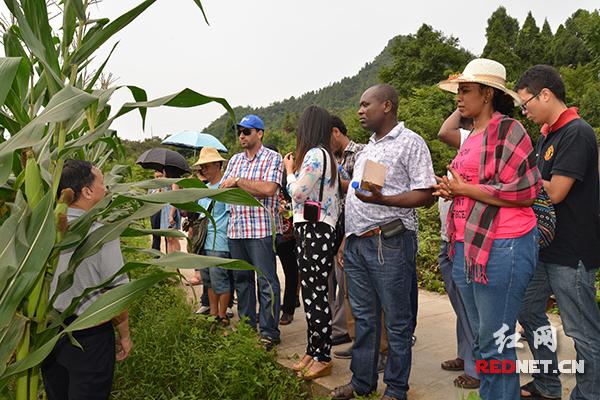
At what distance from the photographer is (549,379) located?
2629 millimetres

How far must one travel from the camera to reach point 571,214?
237cm

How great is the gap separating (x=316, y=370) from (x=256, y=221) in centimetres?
119

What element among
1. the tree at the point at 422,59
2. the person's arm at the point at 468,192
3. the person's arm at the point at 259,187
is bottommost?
the person's arm at the point at 259,187

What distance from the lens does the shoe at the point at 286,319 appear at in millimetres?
4395

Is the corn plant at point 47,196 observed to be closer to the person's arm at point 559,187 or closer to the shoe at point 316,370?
the person's arm at point 559,187

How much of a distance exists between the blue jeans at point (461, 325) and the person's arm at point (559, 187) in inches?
30.9

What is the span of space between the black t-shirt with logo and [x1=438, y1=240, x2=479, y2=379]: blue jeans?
645mm

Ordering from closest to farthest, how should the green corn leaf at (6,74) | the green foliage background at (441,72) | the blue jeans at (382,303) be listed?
the green corn leaf at (6,74)
the blue jeans at (382,303)
the green foliage background at (441,72)

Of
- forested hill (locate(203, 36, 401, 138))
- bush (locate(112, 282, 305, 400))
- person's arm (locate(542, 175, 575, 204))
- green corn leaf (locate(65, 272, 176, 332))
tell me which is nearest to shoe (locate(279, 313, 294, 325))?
bush (locate(112, 282, 305, 400))

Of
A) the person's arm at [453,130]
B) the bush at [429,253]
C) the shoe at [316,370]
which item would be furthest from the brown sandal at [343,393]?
the bush at [429,253]

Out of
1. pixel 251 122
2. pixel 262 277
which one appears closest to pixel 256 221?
pixel 262 277

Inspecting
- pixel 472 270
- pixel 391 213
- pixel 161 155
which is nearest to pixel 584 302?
pixel 472 270

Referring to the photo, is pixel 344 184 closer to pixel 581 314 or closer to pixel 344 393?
pixel 344 393

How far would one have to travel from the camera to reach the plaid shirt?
144 inches
